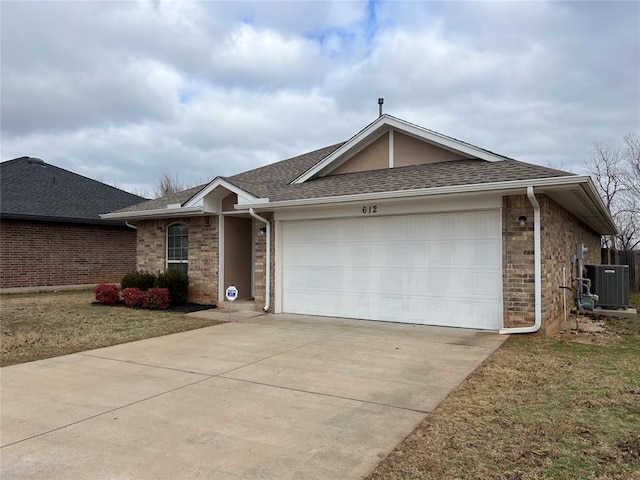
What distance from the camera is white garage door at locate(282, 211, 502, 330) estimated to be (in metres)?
8.66

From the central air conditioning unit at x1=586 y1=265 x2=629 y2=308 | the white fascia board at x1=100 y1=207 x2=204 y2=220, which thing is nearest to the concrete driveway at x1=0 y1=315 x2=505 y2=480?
the white fascia board at x1=100 y1=207 x2=204 y2=220

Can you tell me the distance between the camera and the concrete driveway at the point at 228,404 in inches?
134

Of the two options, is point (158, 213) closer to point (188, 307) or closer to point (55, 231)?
point (188, 307)

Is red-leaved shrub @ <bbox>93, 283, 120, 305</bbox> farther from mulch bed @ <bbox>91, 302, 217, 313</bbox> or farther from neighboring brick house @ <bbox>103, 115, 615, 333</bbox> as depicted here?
neighboring brick house @ <bbox>103, 115, 615, 333</bbox>

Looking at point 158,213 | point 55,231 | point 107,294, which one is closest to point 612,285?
point 158,213

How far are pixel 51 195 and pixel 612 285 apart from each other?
20430 mm

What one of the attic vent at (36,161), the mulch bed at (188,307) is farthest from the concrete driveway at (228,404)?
the attic vent at (36,161)

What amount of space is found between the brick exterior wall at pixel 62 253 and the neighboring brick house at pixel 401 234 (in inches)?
274

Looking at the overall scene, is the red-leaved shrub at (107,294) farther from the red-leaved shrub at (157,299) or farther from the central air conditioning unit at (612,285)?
the central air conditioning unit at (612,285)

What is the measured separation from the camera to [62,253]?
17.8 m

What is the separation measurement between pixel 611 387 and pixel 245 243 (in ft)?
33.2

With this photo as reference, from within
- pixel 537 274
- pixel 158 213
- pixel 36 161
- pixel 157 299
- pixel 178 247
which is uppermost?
pixel 36 161

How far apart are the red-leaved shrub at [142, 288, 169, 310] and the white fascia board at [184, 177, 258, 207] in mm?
→ 2454

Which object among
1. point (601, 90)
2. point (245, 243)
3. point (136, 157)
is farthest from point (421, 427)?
point (136, 157)
